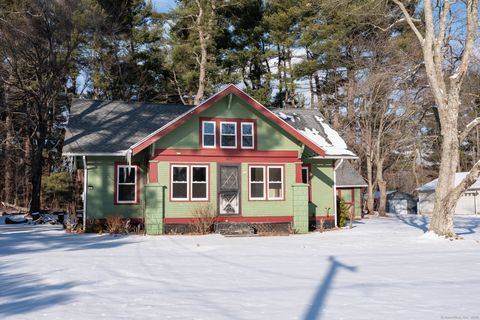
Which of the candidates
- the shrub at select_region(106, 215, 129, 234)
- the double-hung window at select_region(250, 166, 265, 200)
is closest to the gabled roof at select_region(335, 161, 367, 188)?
the double-hung window at select_region(250, 166, 265, 200)

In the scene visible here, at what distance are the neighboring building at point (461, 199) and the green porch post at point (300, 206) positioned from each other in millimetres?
21840

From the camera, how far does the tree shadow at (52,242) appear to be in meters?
13.0

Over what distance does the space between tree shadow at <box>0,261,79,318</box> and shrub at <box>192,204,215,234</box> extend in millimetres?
9612

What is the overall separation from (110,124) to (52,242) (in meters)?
7.60

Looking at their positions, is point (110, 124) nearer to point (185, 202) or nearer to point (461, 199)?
point (185, 202)

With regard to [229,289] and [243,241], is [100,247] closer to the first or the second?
[243,241]

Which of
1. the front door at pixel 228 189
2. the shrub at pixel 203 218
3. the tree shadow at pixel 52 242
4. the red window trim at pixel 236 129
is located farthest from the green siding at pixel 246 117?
the tree shadow at pixel 52 242

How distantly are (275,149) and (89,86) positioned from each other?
22.1 meters

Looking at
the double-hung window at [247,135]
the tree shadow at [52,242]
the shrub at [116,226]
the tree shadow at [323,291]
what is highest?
the double-hung window at [247,135]

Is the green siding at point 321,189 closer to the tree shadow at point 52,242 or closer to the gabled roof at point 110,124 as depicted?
the gabled roof at point 110,124

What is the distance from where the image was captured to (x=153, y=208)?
18.0 meters

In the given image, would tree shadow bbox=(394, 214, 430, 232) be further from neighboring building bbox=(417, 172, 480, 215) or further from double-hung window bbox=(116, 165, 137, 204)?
double-hung window bbox=(116, 165, 137, 204)

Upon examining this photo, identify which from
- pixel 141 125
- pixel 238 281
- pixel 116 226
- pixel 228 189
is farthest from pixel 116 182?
pixel 238 281

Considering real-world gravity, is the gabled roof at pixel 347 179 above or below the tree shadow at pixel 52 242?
above
